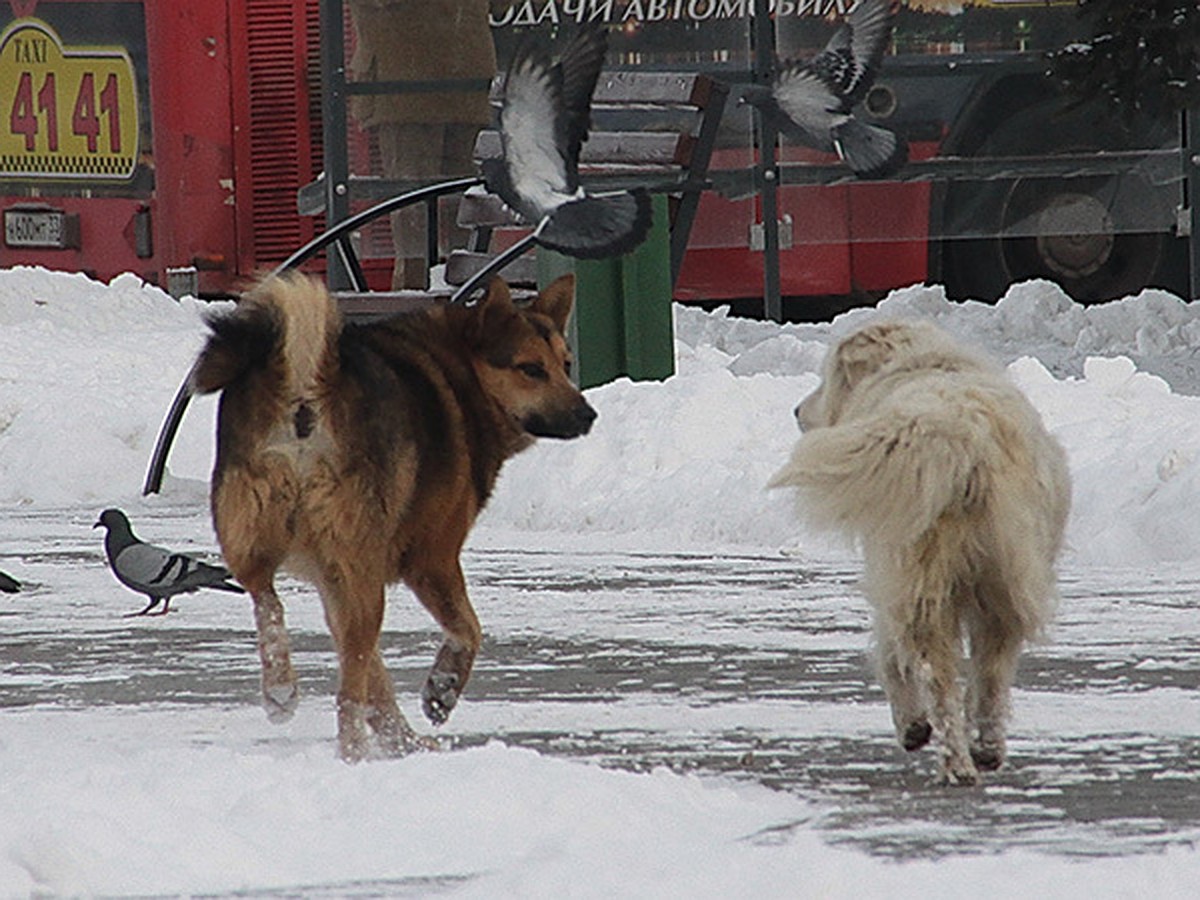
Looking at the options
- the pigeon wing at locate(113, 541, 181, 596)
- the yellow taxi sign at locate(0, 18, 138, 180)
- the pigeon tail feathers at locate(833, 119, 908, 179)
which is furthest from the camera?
the yellow taxi sign at locate(0, 18, 138, 180)

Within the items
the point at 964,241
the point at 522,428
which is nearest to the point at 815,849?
the point at 522,428

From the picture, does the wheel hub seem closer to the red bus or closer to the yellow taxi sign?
the red bus

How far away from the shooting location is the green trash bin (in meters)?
14.2

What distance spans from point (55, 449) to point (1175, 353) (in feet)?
Answer: 24.7

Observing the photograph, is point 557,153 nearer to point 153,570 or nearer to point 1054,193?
point 153,570

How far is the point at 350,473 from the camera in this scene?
6379 millimetres

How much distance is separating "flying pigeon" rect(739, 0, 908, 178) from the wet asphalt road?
3890 millimetres

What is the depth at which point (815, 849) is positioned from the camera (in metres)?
5.20

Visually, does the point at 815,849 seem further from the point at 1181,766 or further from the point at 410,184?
the point at 410,184

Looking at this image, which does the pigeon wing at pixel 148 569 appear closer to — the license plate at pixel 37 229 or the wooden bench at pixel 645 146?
the wooden bench at pixel 645 146

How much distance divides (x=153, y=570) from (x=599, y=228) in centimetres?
308

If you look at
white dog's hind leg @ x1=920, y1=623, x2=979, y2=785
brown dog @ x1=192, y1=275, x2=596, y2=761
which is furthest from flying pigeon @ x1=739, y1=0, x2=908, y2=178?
white dog's hind leg @ x1=920, y1=623, x2=979, y2=785

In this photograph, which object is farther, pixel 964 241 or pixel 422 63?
pixel 964 241

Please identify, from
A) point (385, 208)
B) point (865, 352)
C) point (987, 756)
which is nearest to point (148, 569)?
point (865, 352)
